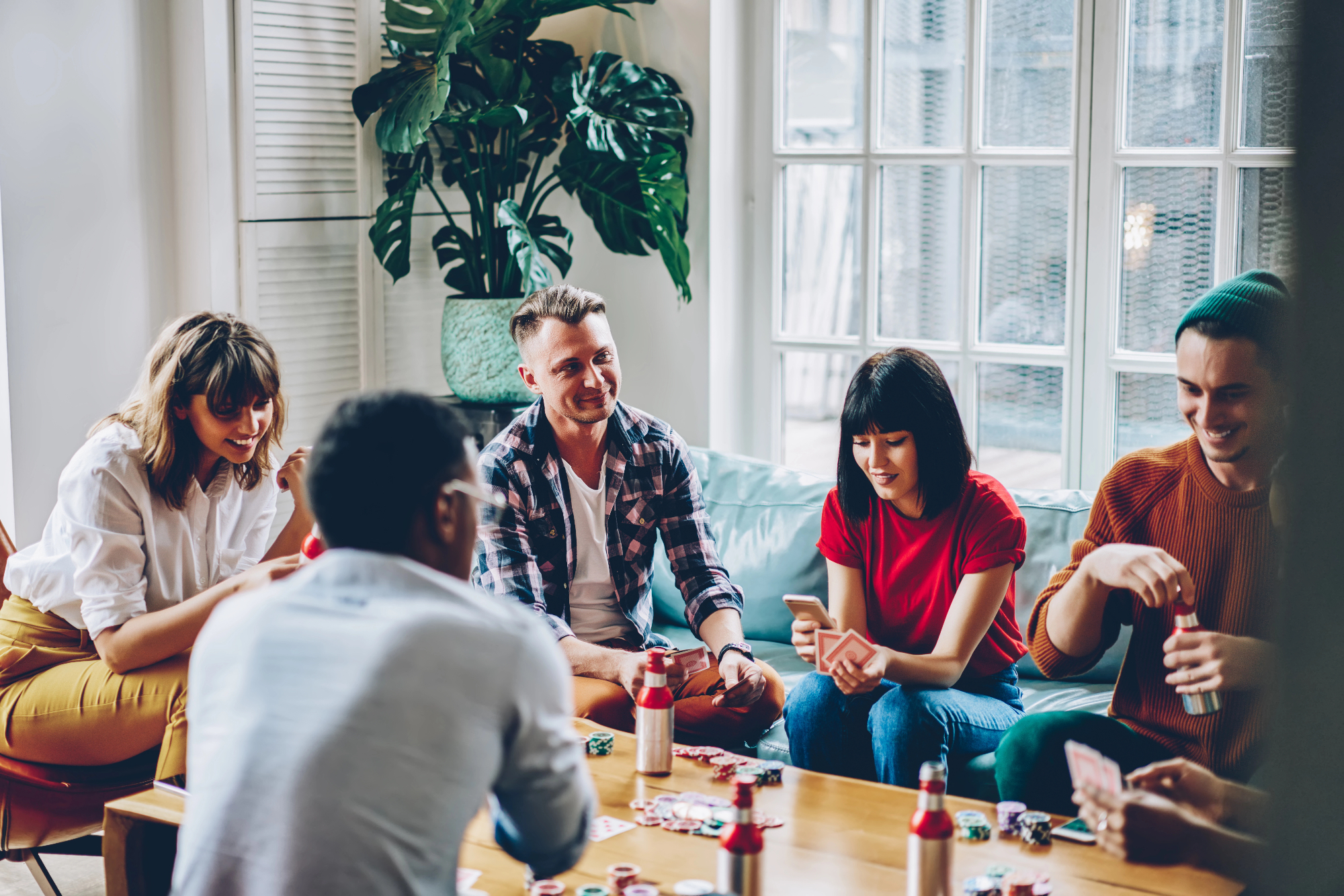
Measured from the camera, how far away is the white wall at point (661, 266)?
11.3ft

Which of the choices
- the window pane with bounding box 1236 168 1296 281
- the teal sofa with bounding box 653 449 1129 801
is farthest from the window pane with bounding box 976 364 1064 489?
the window pane with bounding box 1236 168 1296 281

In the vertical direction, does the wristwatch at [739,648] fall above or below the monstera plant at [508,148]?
below

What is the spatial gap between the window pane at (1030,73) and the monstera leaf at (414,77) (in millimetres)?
1282

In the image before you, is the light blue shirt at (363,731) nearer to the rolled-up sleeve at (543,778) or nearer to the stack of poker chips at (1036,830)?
the rolled-up sleeve at (543,778)

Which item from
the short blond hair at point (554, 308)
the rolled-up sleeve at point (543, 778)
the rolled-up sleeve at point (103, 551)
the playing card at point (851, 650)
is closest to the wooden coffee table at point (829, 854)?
the playing card at point (851, 650)

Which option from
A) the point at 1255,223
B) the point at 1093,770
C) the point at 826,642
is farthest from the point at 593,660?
the point at 1255,223

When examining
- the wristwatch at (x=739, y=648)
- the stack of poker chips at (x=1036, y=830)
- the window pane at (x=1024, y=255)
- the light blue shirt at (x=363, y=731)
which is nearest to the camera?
the light blue shirt at (x=363, y=731)

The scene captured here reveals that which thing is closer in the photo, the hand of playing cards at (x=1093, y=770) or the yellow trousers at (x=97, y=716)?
the hand of playing cards at (x=1093, y=770)

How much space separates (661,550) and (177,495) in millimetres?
1149

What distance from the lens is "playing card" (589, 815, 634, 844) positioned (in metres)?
1.70

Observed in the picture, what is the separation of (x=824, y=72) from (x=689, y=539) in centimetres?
145

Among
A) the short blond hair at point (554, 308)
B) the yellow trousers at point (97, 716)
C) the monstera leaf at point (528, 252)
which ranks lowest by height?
the yellow trousers at point (97, 716)

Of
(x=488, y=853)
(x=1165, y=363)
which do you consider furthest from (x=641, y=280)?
(x=488, y=853)

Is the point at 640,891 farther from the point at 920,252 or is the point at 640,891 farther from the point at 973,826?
the point at 920,252
